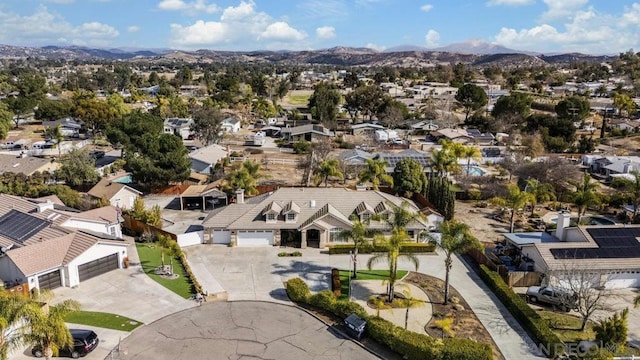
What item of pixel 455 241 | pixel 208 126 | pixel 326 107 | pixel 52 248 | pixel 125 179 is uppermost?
pixel 326 107

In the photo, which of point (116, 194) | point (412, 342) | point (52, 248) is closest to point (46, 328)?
point (52, 248)

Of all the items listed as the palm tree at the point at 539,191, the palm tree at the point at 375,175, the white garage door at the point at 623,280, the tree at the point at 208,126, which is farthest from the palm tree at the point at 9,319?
the tree at the point at 208,126

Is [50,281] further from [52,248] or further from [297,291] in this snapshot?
[297,291]

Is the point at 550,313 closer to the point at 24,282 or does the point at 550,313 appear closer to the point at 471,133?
the point at 24,282

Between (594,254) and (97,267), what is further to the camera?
(97,267)

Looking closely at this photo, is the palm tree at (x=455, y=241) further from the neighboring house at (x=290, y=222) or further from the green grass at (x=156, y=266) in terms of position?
the green grass at (x=156, y=266)

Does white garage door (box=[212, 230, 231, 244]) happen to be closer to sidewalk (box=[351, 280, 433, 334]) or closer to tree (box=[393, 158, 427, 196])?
sidewalk (box=[351, 280, 433, 334])

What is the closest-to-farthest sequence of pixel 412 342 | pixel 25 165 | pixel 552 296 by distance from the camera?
pixel 412 342 → pixel 552 296 → pixel 25 165
